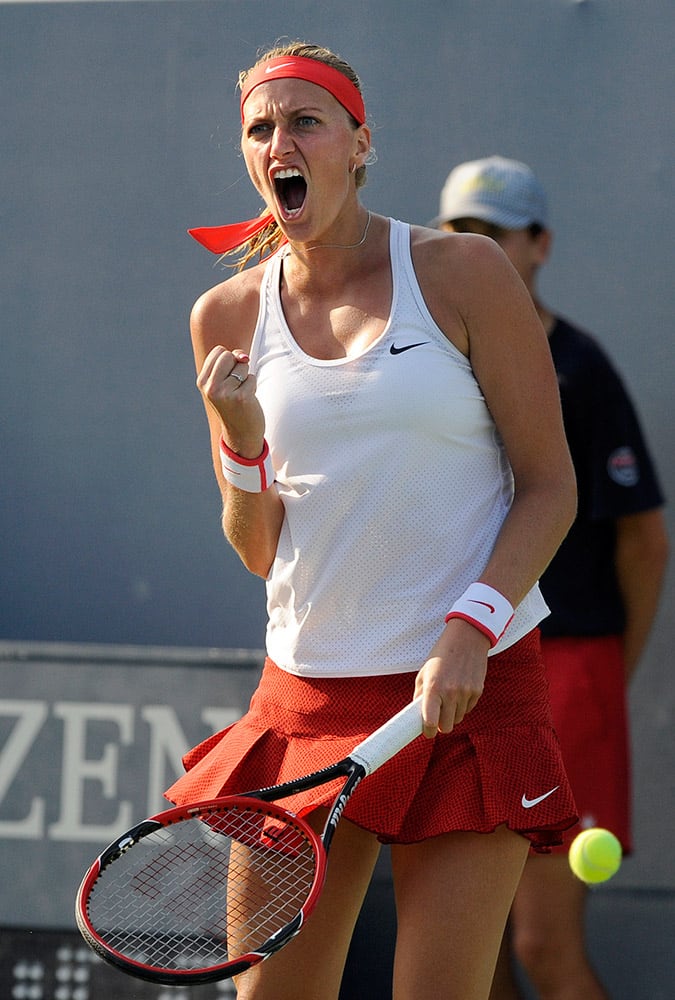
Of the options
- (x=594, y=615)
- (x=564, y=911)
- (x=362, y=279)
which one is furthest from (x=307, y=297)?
(x=564, y=911)

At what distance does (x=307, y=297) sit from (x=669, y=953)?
2.34 m

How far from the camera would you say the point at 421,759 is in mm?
2264

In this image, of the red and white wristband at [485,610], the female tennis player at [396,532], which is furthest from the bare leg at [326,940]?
the red and white wristband at [485,610]

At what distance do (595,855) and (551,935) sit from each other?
0.24 metres

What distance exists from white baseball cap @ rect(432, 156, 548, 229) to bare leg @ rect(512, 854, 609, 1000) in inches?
Result: 59.8

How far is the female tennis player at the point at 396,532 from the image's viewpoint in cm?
221

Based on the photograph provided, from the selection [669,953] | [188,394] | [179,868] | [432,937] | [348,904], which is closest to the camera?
[432,937]

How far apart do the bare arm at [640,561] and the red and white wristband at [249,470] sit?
1.57 m

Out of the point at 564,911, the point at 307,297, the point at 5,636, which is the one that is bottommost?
the point at 564,911

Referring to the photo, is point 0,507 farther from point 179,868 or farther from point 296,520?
point 296,520

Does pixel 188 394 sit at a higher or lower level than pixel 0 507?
higher

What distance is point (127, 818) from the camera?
364 cm

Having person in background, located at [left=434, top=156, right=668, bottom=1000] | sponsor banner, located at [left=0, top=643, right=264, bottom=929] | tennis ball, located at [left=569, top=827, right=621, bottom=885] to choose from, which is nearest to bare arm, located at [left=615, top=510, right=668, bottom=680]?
person in background, located at [left=434, top=156, right=668, bottom=1000]

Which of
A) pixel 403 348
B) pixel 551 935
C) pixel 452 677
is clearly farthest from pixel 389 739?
pixel 551 935
